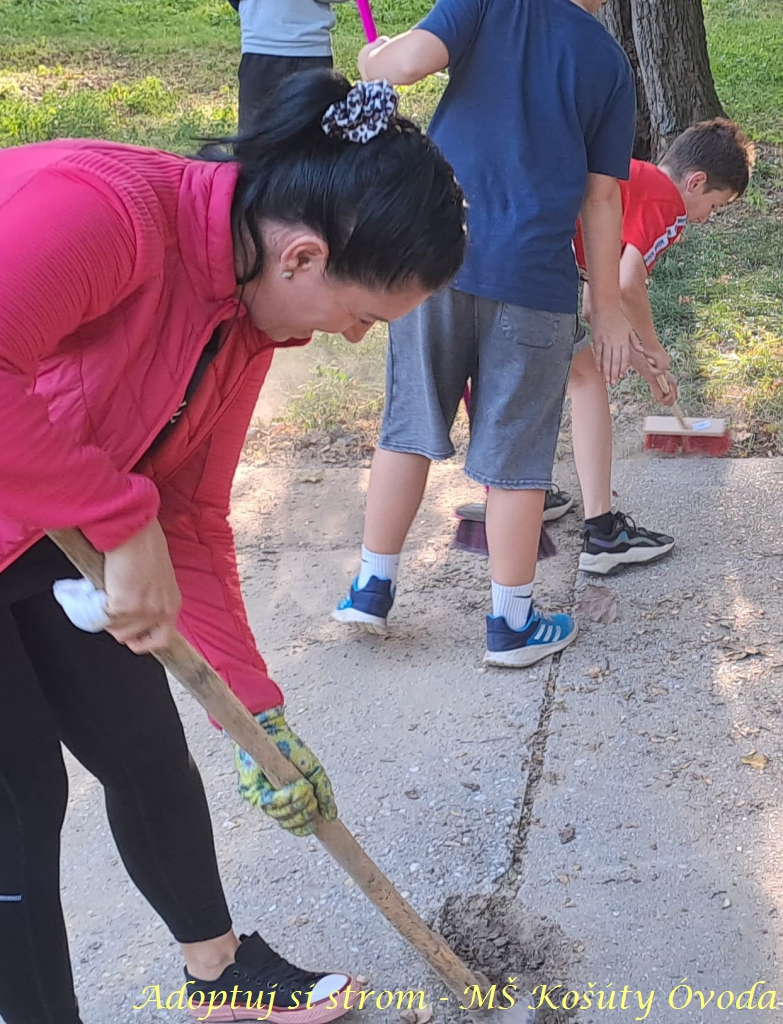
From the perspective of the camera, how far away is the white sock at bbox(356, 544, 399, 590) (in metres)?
2.93

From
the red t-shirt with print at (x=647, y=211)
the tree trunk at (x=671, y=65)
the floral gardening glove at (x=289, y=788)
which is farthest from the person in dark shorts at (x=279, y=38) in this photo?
the floral gardening glove at (x=289, y=788)

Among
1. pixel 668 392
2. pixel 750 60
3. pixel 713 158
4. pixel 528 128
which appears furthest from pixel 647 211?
pixel 750 60

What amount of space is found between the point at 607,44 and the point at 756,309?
8.71 ft

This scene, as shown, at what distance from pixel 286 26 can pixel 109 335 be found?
12.4 ft

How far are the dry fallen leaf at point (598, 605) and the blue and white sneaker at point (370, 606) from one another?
557mm

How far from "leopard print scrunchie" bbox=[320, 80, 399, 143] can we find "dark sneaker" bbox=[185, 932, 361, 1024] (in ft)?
4.39

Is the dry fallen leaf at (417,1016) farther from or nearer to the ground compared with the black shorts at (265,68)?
nearer to the ground

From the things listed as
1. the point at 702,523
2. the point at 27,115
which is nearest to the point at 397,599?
the point at 702,523

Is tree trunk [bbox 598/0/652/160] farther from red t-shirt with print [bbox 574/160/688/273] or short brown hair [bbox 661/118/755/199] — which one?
red t-shirt with print [bbox 574/160/688/273]

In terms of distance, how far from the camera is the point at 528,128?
2.54 m

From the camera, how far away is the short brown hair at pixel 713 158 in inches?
134

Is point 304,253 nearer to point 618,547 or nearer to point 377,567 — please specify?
point 377,567

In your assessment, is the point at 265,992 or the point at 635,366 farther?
the point at 635,366

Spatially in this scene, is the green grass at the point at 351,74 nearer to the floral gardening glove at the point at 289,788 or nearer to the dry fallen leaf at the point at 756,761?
the floral gardening glove at the point at 289,788
